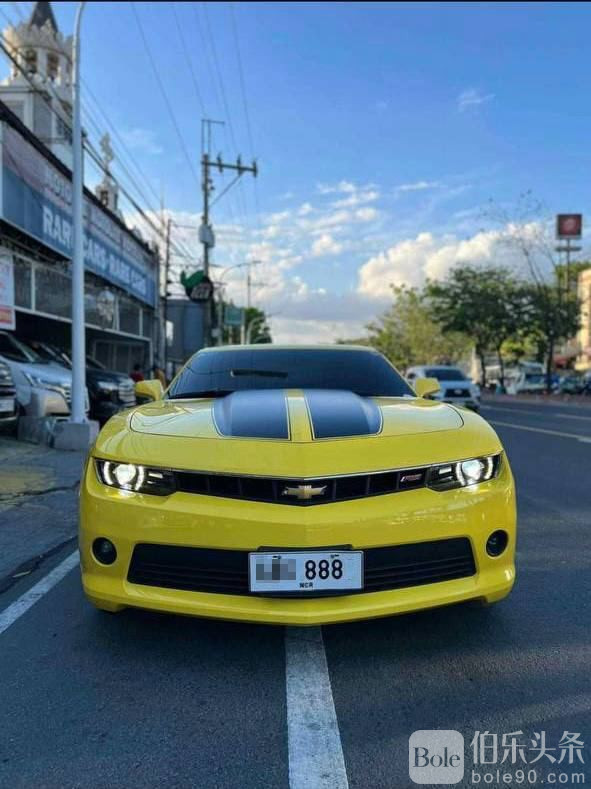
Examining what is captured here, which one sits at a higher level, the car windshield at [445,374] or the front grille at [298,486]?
the car windshield at [445,374]

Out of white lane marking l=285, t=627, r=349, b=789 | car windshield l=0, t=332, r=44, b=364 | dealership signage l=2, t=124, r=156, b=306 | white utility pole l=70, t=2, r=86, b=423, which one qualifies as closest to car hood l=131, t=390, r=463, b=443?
white lane marking l=285, t=627, r=349, b=789

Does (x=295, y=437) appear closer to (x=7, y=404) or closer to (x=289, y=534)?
(x=289, y=534)

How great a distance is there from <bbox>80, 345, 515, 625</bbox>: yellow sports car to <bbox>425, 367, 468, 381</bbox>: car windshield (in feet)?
55.1

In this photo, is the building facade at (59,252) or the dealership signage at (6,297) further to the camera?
the building facade at (59,252)

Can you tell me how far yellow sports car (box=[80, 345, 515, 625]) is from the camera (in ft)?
8.18

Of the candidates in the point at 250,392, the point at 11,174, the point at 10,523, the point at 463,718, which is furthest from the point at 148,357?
the point at 463,718

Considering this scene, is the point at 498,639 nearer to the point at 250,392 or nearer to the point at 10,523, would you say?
the point at 250,392

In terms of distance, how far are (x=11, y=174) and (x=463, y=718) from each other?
12405mm

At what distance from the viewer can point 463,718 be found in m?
2.32

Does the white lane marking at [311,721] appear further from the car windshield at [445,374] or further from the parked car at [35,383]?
the car windshield at [445,374]

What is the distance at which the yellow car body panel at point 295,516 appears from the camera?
2.49 metres

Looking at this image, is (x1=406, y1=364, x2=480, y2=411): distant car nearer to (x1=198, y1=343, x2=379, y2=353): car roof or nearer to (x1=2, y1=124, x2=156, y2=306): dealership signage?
(x1=2, y1=124, x2=156, y2=306): dealership signage

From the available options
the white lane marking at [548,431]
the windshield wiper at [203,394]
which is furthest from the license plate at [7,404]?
the white lane marking at [548,431]

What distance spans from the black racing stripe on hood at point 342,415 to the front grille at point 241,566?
0.59 meters
